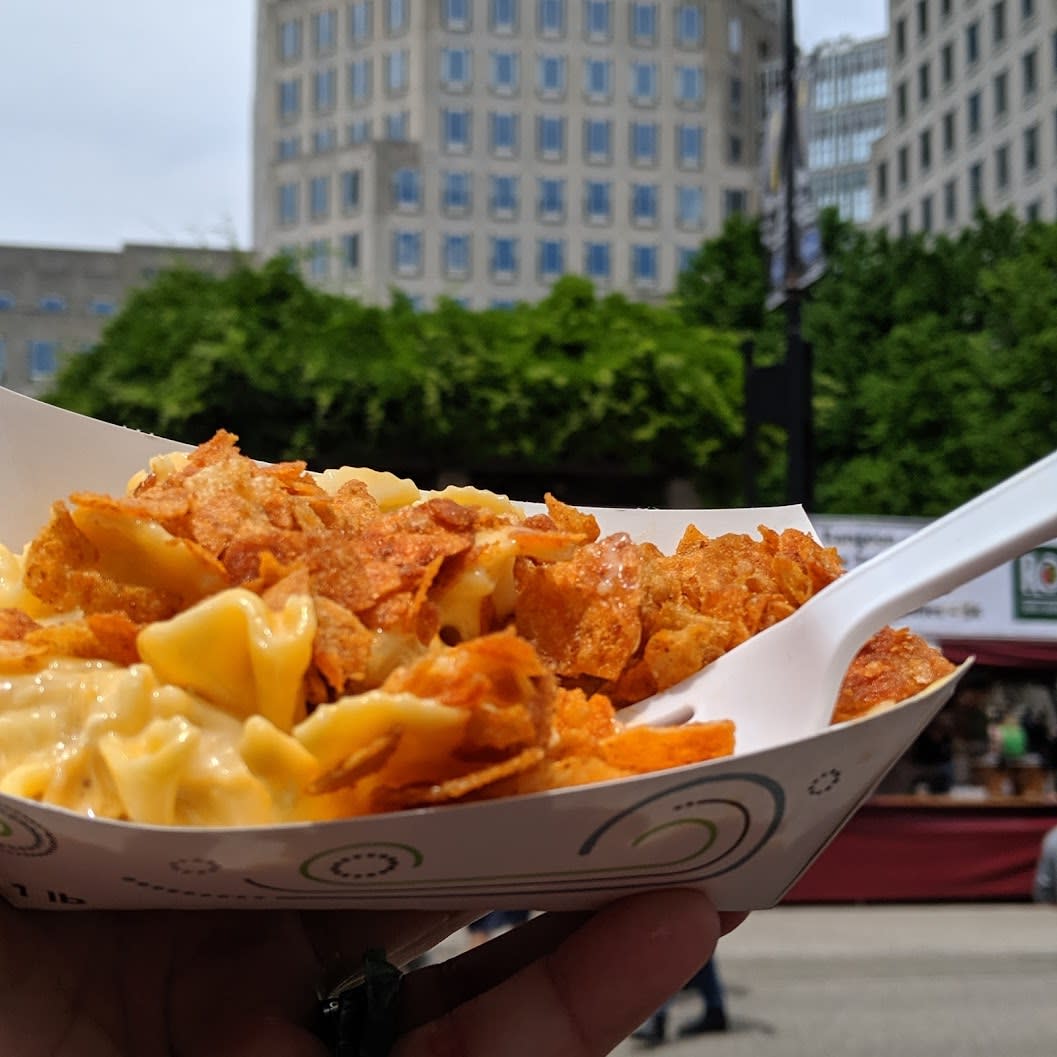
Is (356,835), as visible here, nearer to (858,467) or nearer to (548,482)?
(548,482)

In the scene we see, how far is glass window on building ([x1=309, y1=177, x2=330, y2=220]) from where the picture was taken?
208 feet

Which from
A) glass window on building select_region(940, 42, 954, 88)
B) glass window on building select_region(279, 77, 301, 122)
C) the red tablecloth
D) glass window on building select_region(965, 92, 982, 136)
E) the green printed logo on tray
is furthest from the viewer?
glass window on building select_region(279, 77, 301, 122)

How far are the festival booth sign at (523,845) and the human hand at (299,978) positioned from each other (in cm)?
7

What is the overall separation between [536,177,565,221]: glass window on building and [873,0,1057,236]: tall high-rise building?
1683 centimetres

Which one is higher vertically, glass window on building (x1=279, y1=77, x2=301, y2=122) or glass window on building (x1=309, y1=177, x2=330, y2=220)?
glass window on building (x1=279, y1=77, x2=301, y2=122)

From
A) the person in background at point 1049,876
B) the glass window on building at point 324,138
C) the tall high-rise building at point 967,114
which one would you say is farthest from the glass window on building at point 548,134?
the person in background at point 1049,876

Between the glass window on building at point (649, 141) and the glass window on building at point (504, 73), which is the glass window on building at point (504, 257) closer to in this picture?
the glass window on building at point (649, 141)

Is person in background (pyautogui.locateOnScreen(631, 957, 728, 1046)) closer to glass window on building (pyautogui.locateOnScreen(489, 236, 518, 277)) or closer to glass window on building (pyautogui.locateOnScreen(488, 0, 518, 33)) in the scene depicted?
glass window on building (pyautogui.locateOnScreen(489, 236, 518, 277))

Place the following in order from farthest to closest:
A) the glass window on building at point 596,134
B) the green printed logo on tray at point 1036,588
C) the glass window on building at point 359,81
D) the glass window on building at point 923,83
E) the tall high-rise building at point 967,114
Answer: the glass window on building at point 359,81 < the glass window on building at point 596,134 < the glass window on building at point 923,83 < the tall high-rise building at point 967,114 < the green printed logo on tray at point 1036,588

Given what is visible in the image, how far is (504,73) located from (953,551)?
2713 inches

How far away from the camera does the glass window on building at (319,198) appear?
63.4 metres

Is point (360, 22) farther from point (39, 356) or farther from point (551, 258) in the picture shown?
point (39, 356)

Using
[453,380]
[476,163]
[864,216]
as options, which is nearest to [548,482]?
[453,380]

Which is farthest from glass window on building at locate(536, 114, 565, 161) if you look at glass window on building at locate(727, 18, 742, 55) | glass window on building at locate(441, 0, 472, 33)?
glass window on building at locate(727, 18, 742, 55)
